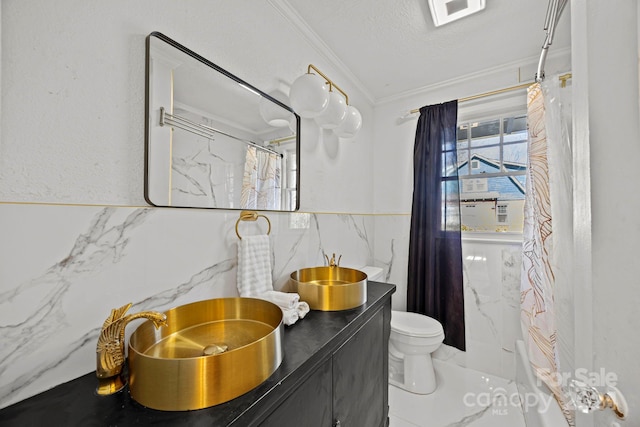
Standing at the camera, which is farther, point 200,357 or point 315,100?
point 315,100

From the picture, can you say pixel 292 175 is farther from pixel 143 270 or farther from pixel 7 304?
pixel 7 304

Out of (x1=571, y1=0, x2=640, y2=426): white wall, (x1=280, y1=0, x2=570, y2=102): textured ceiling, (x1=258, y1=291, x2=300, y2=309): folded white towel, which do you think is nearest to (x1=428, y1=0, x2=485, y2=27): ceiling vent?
(x1=280, y1=0, x2=570, y2=102): textured ceiling

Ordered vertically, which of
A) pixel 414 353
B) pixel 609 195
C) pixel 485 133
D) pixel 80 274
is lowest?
pixel 414 353

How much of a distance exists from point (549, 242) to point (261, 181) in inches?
58.2

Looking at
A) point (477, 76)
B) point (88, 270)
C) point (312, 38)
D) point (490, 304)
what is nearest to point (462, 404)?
point (490, 304)

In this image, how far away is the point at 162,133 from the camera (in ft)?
2.83

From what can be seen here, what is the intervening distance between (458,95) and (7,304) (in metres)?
2.76

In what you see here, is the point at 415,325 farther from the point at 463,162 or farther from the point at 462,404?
the point at 463,162

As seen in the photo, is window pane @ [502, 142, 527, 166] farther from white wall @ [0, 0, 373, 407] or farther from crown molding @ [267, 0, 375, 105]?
white wall @ [0, 0, 373, 407]

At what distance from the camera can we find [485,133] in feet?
7.27

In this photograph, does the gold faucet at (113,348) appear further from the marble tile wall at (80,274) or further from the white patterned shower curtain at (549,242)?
the white patterned shower curtain at (549,242)

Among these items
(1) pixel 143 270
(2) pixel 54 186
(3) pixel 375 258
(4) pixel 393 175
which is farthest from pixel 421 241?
(2) pixel 54 186

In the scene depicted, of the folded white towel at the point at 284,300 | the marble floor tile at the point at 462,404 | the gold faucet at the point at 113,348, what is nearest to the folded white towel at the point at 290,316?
the folded white towel at the point at 284,300

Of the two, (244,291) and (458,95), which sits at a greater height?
(458,95)
